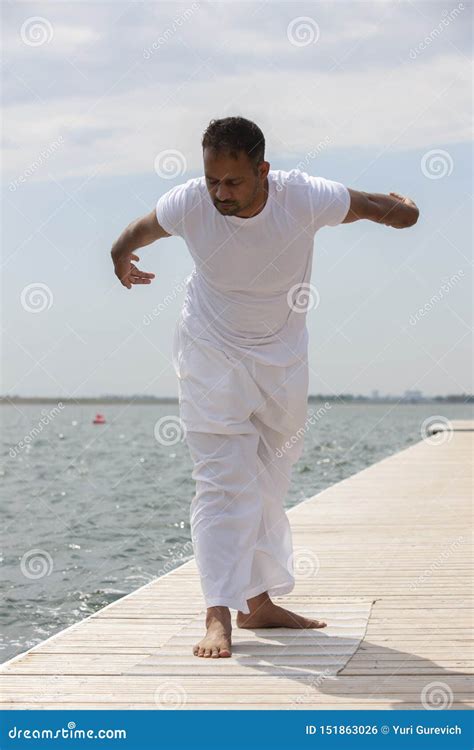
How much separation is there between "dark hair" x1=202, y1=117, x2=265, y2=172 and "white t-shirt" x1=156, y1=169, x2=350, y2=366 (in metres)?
0.22

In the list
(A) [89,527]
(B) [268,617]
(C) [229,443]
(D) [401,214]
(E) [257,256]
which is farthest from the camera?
(A) [89,527]

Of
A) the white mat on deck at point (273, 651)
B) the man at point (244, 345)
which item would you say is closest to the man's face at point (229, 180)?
the man at point (244, 345)

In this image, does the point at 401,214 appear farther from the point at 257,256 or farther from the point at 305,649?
the point at 305,649

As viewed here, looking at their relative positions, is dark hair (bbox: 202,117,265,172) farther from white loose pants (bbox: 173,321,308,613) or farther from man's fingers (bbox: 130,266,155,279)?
white loose pants (bbox: 173,321,308,613)

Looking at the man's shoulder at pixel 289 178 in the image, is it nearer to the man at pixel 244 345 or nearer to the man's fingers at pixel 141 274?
the man at pixel 244 345

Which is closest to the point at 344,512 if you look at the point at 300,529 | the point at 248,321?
the point at 300,529

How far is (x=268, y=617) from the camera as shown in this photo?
467cm

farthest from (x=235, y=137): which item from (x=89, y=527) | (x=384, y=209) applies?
→ (x=89, y=527)

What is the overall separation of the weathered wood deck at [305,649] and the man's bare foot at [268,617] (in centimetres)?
5

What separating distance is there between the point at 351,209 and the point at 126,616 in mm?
1962

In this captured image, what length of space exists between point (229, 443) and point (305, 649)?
30.7 inches

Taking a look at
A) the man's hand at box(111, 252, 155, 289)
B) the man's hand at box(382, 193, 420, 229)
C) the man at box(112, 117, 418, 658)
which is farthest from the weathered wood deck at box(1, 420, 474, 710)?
the man's hand at box(382, 193, 420, 229)

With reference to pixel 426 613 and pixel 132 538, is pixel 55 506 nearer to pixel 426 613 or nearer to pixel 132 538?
pixel 132 538
